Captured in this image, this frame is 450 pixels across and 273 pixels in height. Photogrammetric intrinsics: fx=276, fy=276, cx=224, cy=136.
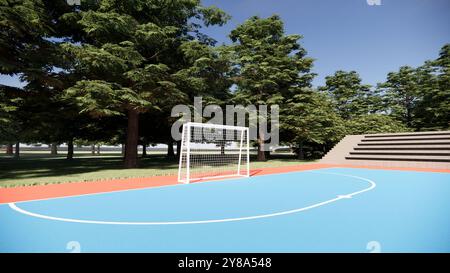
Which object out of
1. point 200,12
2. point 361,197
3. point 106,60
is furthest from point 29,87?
point 361,197

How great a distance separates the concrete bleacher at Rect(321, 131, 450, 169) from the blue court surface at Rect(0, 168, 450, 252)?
1251 cm

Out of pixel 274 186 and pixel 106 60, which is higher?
pixel 106 60

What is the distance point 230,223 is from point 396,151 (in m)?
21.5

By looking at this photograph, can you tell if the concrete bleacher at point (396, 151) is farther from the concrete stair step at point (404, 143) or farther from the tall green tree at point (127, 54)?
the tall green tree at point (127, 54)

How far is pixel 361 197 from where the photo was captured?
8656mm

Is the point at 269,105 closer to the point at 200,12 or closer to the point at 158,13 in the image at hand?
the point at 200,12

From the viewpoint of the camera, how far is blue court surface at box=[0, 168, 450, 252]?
4.55 m

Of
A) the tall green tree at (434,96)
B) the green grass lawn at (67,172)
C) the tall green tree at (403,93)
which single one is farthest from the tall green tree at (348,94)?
the green grass lawn at (67,172)

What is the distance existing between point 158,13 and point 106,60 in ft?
21.0

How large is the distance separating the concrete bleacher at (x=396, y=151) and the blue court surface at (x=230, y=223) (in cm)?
1251

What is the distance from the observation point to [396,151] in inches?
878

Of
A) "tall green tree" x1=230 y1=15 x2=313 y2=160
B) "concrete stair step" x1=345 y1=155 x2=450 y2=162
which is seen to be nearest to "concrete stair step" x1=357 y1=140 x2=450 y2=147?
"concrete stair step" x1=345 y1=155 x2=450 y2=162

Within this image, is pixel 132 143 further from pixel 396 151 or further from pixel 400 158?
pixel 396 151

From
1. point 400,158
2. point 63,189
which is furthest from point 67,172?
point 400,158
